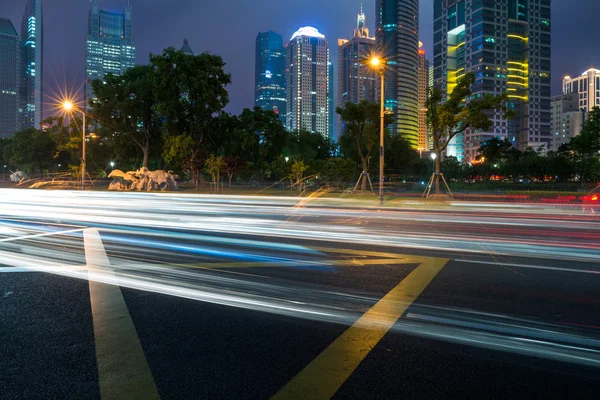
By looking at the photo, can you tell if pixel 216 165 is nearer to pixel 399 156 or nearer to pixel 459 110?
pixel 459 110

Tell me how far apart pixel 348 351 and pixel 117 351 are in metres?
2.06

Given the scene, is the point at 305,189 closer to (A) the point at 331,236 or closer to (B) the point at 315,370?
(A) the point at 331,236

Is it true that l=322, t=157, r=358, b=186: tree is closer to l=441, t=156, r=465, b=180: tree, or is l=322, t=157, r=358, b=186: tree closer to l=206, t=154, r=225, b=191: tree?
l=206, t=154, r=225, b=191: tree

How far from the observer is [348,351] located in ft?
13.1

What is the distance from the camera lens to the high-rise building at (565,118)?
166 meters

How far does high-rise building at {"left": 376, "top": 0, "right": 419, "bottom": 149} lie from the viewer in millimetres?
178550

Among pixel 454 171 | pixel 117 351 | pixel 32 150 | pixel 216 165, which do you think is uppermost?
pixel 32 150

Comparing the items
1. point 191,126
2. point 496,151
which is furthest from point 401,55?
point 191,126

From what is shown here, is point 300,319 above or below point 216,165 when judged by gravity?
below

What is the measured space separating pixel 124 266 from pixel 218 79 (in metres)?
39.6

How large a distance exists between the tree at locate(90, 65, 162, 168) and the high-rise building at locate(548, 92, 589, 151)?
6342 inches

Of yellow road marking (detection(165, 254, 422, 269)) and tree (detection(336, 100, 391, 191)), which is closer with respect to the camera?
yellow road marking (detection(165, 254, 422, 269))

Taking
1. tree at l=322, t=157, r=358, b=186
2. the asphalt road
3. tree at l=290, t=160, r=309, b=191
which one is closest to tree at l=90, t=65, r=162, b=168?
tree at l=290, t=160, r=309, b=191

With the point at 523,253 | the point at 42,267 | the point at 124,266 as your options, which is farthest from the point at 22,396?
the point at 523,253
